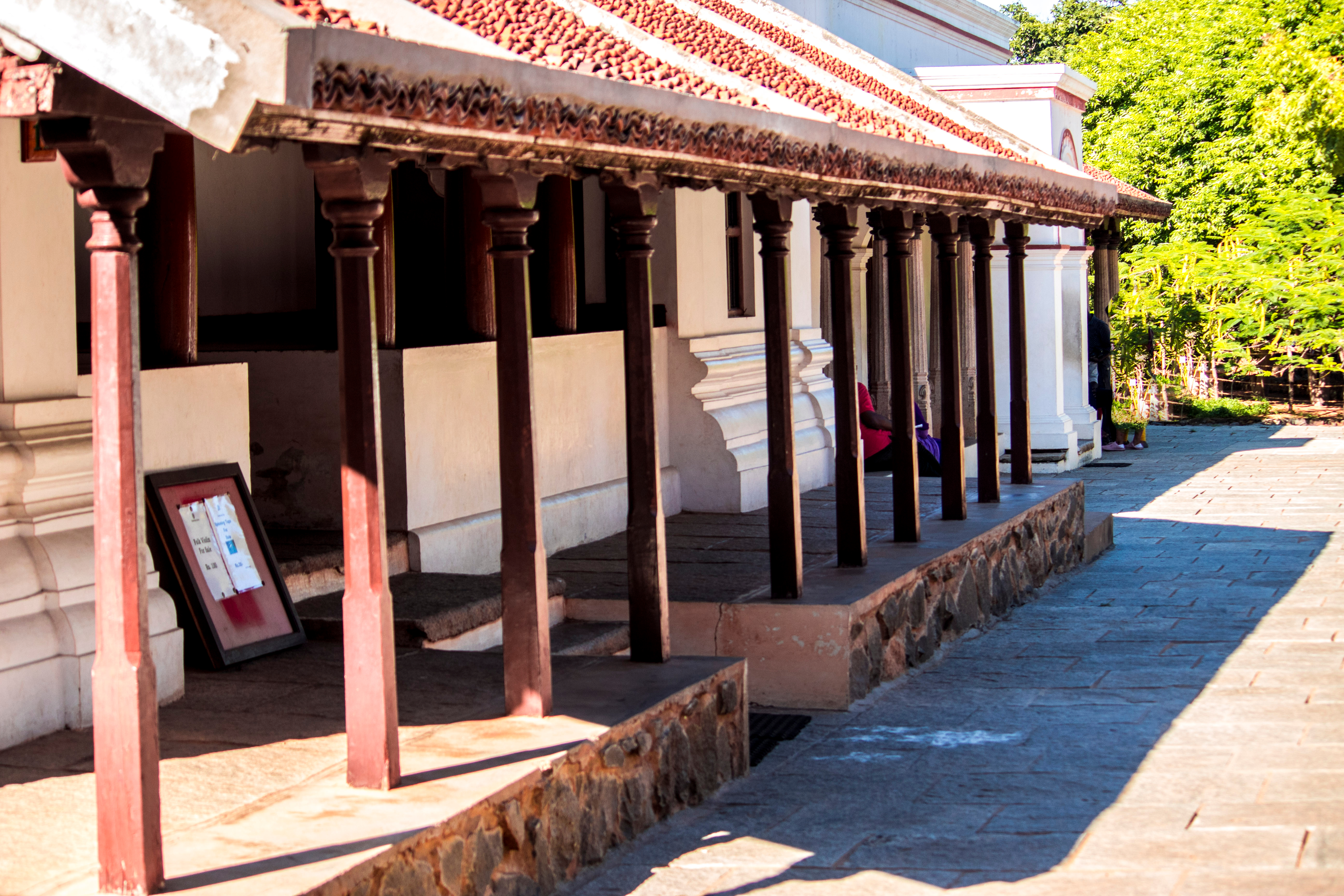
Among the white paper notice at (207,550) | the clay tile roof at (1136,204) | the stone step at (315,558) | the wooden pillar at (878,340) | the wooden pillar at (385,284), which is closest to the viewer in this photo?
the white paper notice at (207,550)

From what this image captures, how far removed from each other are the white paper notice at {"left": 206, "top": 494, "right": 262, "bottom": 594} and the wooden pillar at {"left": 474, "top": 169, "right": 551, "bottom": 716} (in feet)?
4.61

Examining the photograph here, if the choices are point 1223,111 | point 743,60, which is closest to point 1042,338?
point 743,60

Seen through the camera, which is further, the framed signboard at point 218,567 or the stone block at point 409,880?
the framed signboard at point 218,567

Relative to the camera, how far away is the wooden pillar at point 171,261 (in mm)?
5781

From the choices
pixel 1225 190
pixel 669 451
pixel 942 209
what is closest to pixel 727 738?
pixel 942 209

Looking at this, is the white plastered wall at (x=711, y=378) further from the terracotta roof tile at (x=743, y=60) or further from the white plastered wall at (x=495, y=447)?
the terracotta roof tile at (x=743, y=60)

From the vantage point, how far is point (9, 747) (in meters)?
4.48

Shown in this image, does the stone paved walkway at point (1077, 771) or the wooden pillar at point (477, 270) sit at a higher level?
the wooden pillar at point (477, 270)

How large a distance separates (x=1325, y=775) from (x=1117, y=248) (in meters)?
14.7

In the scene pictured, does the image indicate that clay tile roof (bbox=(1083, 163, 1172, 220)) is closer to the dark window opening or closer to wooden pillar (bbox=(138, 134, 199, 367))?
the dark window opening

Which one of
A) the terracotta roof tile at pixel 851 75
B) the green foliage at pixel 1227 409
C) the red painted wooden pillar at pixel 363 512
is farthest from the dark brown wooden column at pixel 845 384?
the green foliage at pixel 1227 409

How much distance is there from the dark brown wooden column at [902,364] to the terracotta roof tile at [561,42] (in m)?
3.11

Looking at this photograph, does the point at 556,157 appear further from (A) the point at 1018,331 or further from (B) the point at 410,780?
(A) the point at 1018,331

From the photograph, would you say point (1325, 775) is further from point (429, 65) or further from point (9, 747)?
point (9, 747)
